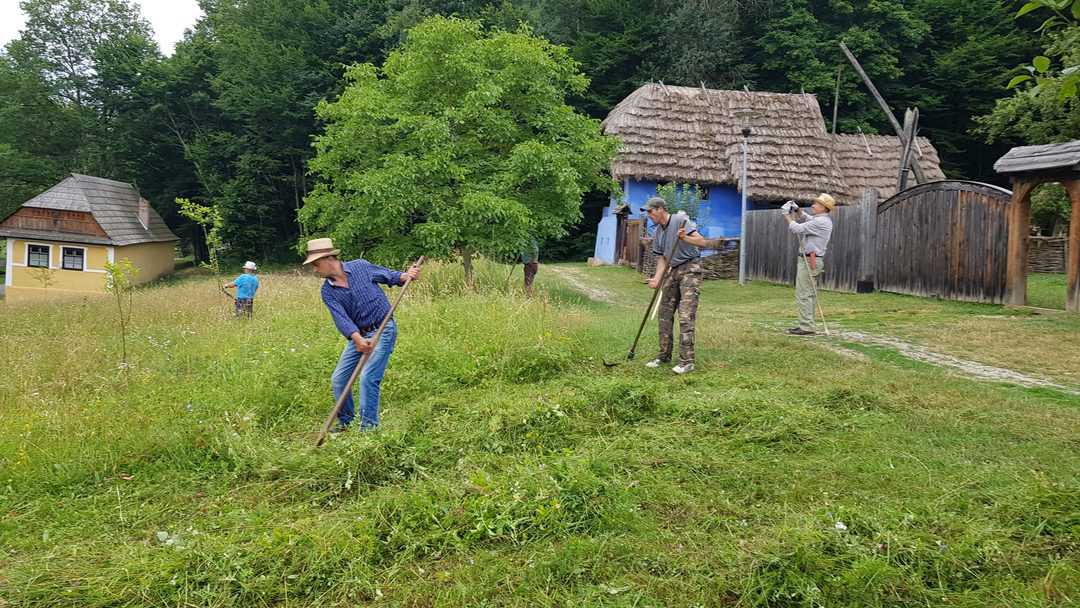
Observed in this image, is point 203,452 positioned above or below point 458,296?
below

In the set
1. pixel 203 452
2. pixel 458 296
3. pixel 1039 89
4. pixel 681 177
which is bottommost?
pixel 203 452

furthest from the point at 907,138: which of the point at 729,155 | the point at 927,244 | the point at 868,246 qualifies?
the point at 927,244

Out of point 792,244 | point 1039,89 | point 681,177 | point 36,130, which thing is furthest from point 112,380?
point 36,130

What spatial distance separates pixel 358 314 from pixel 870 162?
2592 centimetres

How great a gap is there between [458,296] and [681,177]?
15816mm

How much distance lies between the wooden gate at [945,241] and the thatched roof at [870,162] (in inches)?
498

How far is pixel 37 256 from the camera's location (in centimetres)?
3028

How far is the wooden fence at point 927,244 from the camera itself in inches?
473

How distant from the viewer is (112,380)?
6.68 meters

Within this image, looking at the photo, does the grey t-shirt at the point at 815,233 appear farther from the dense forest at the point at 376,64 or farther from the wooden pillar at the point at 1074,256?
the dense forest at the point at 376,64

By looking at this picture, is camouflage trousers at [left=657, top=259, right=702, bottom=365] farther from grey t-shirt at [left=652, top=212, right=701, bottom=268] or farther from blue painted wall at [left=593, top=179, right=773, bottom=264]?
blue painted wall at [left=593, top=179, right=773, bottom=264]

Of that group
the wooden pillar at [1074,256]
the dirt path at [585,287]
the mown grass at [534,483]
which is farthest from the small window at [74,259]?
the wooden pillar at [1074,256]

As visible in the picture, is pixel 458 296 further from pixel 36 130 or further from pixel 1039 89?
pixel 36 130

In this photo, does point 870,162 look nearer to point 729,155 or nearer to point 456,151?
point 729,155
